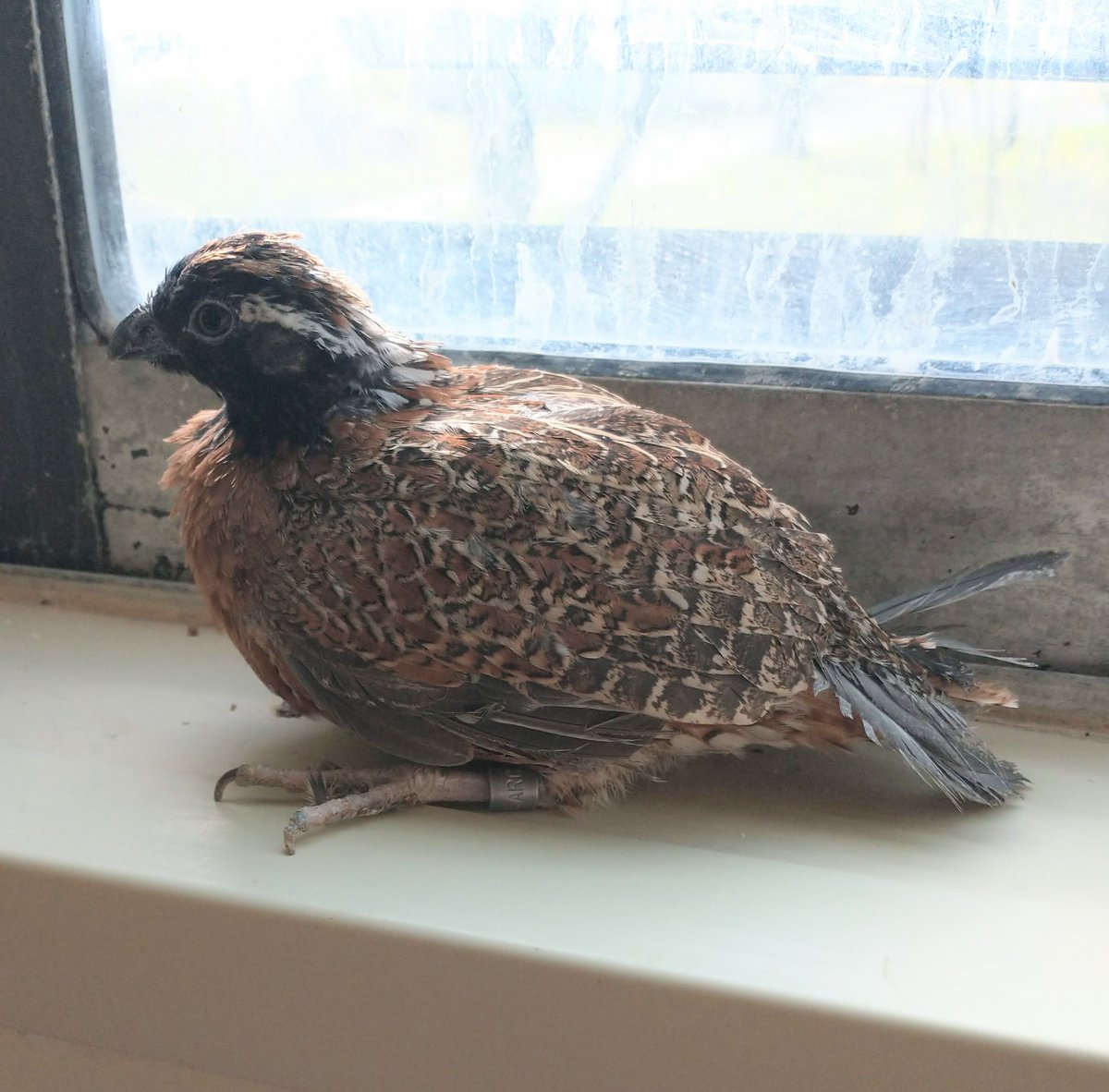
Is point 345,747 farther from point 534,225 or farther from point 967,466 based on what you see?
point 967,466

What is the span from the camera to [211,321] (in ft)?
3.20

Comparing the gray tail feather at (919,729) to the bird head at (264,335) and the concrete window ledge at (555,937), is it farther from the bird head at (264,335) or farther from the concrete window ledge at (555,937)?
the bird head at (264,335)

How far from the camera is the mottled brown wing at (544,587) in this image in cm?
90

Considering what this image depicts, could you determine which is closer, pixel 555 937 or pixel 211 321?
pixel 555 937

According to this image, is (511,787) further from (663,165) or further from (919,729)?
(663,165)

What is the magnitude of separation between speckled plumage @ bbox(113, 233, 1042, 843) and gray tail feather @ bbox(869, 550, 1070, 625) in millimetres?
115

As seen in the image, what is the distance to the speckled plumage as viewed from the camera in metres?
0.91

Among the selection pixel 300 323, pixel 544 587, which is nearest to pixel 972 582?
pixel 544 587

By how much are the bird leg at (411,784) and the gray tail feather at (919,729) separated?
11.5 inches

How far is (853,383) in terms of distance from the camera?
119 centimetres

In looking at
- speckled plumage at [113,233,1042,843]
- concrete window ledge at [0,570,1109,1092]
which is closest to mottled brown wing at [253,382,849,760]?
speckled plumage at [113,233,1042,843]

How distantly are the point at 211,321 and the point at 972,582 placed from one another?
80 cm

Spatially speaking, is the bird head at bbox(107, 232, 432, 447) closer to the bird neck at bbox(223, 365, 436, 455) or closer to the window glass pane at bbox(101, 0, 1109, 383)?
the bird neck at bbox(223, 365, 436, 455)

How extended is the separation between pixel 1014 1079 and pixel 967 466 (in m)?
0.66
